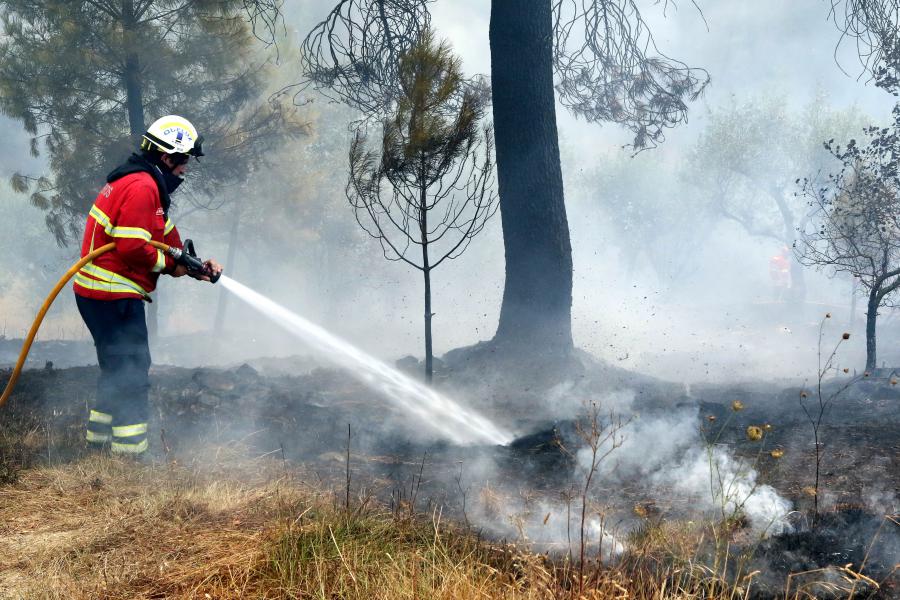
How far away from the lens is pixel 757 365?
54.8 ft

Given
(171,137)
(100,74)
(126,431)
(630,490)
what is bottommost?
(630,490)

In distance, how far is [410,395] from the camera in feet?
25.5

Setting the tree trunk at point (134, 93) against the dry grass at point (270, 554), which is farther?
the tree trunk at point (134, 93)

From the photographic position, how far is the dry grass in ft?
8.66

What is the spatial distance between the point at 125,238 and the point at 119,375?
100 cm

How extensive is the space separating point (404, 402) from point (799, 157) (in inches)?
1250

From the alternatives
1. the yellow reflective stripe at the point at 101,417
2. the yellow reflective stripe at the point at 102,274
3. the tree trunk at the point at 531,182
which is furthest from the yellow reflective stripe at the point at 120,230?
the tree trunk at the point at 531,182

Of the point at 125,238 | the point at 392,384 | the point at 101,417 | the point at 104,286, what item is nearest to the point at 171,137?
the point at 125,238

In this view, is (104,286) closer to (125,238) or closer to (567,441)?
(125,238)

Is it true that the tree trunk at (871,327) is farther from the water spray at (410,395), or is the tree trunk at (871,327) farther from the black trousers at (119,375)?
the black trousers at (119,375)

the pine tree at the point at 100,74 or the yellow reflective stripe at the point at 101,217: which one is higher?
the pine tree at the point at 100,74

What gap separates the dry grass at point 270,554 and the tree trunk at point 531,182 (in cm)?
489

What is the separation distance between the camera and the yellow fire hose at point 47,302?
3.65 metres

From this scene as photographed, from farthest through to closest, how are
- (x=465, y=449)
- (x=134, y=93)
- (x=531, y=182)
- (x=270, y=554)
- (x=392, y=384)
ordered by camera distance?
(x=134, y=93) < (x=531, y=182) < (x=392, y=384) < (x=465, y=449) < (x=270, y=554)
